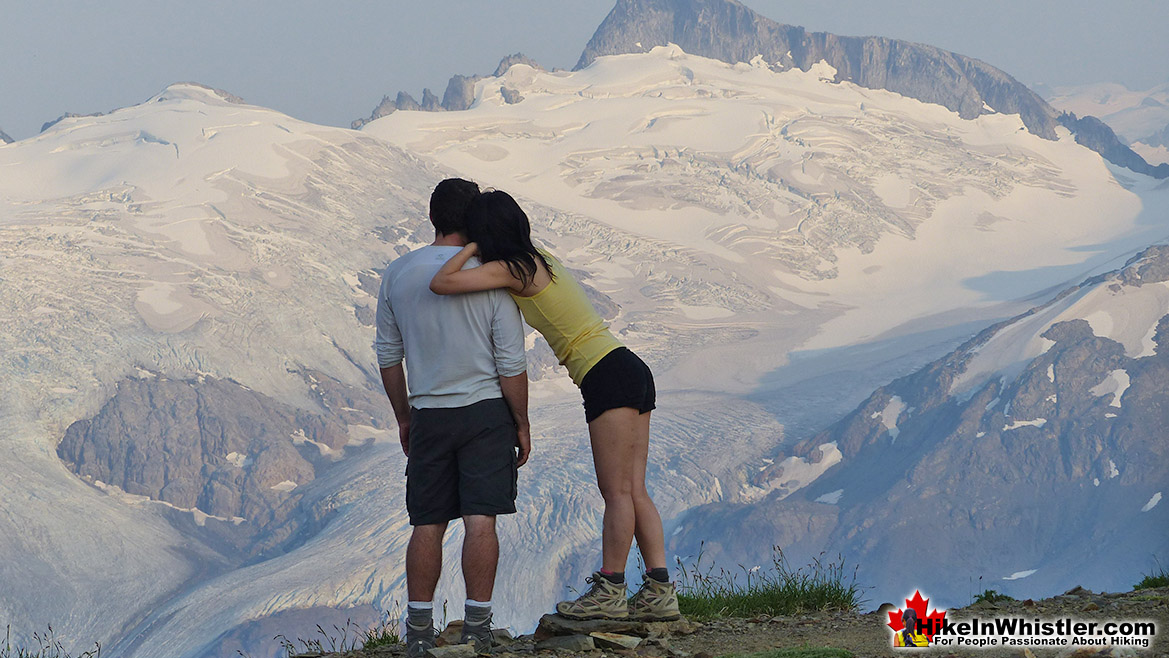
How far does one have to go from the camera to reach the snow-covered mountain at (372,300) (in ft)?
336

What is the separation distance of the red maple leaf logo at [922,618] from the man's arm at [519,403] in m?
1.70

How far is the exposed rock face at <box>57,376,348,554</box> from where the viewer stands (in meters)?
124

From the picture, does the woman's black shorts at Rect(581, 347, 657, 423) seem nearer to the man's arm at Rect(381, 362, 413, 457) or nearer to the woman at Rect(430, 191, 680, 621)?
the woman at Rect(430, 191, 680, 621)

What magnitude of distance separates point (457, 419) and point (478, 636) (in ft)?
A: 3.23

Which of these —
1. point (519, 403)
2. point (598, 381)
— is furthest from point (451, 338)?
point (598, 381)

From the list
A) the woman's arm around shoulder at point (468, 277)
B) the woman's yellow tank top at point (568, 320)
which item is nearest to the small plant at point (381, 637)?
the woman's yellow tank top at point (568, 320)

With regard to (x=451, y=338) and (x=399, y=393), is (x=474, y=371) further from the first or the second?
(x=399, y=393)

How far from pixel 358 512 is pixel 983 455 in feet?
241

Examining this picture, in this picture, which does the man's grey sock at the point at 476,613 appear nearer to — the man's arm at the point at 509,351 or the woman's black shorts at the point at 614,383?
the man's arm at the point at 509,351

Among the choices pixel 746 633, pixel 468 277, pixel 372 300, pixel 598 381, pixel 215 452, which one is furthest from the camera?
pixel 372 300

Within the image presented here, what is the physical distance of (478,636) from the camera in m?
4.87

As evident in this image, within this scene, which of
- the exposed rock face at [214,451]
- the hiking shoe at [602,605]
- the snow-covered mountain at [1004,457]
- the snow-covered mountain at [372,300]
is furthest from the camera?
the exposed rock face at [214,451]

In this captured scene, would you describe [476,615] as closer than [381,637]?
Yes

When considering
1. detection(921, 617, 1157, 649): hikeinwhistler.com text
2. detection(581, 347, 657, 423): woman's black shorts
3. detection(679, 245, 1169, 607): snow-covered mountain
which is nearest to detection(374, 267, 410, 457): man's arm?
detection(581, 347, 657, 423): woman's black shorts
